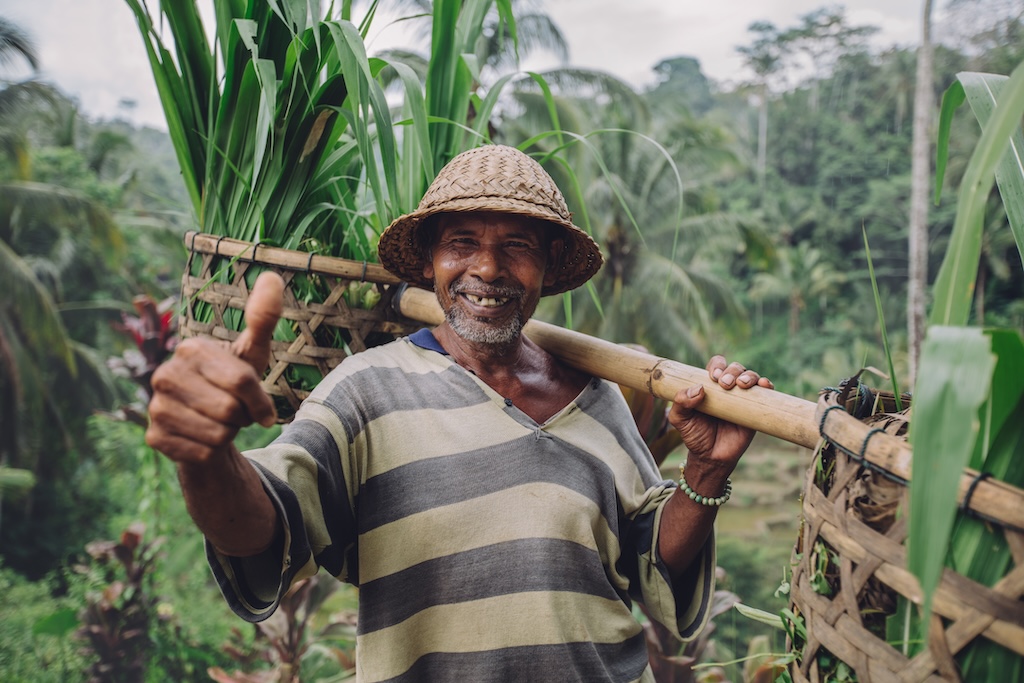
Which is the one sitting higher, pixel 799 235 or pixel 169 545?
pixel 799 235

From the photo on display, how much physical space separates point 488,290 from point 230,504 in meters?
0.64

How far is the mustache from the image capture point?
4.58ft

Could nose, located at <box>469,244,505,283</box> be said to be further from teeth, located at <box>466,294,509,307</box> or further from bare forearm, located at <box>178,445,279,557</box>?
bare forearm, located at <box>178,445,279,557</box>

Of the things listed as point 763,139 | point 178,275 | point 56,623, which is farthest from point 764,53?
point 56,623

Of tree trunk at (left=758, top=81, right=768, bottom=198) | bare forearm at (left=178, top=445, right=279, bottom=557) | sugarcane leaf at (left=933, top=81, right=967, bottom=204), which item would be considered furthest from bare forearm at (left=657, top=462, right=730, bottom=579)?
tree trunk at (left=758, top=81, right=768, bottom=198)

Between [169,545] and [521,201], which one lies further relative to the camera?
[169,545]

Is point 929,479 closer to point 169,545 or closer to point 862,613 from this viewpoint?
point 862,613

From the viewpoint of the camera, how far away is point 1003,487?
64 centimetres

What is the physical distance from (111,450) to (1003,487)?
48.5 feet

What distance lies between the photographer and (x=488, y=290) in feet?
4.58

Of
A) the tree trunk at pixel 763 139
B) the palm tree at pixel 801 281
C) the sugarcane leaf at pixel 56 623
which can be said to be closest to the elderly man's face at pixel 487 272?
the sugarcane leaf at pixel 56 623

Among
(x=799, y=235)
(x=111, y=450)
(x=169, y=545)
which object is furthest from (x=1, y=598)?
(x=799, y=235)

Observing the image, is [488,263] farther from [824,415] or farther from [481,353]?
[824,415]

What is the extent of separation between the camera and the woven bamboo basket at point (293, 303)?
4.68 feet
